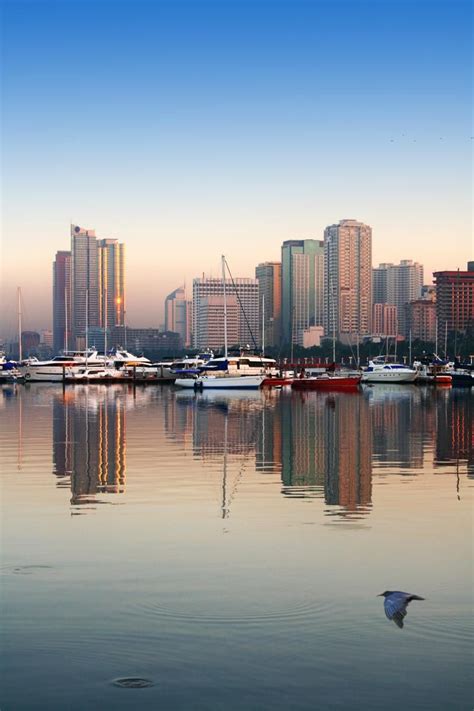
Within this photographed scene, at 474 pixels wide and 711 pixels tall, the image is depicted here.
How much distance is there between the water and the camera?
1169cm

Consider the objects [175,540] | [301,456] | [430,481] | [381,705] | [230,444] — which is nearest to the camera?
[381,705]

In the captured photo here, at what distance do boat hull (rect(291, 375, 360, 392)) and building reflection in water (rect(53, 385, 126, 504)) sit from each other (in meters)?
46.6

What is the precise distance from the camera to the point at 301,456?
36.4m

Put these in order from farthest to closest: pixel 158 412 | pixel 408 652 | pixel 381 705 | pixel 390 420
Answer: pixel 158 412
pixel 390 420
pixel 408 652
pixel 381 705

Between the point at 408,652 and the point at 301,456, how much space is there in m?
23.6

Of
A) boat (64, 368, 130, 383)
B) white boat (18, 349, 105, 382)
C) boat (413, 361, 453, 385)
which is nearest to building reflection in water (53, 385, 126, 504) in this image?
boat (64, 368, 130, 383)

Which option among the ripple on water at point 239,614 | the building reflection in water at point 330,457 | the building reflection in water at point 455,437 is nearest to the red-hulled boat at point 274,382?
the building reflection in water at point 455,437

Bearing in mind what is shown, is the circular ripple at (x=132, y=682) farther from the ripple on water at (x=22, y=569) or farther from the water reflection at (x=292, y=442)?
the water reflection at (x=292, y=442)

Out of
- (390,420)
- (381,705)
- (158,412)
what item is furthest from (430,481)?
(158,412)

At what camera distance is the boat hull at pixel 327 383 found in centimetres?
11156

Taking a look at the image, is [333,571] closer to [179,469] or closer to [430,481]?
[430,481]

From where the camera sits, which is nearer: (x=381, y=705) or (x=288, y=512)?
(x=381, y=705)

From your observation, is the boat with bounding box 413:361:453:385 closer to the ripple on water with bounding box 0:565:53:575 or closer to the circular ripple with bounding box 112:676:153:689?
the ripple on water with bounding box 0:565:53:575

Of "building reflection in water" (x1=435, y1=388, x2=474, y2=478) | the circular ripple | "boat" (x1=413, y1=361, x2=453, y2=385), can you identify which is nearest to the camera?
the circular ripple
